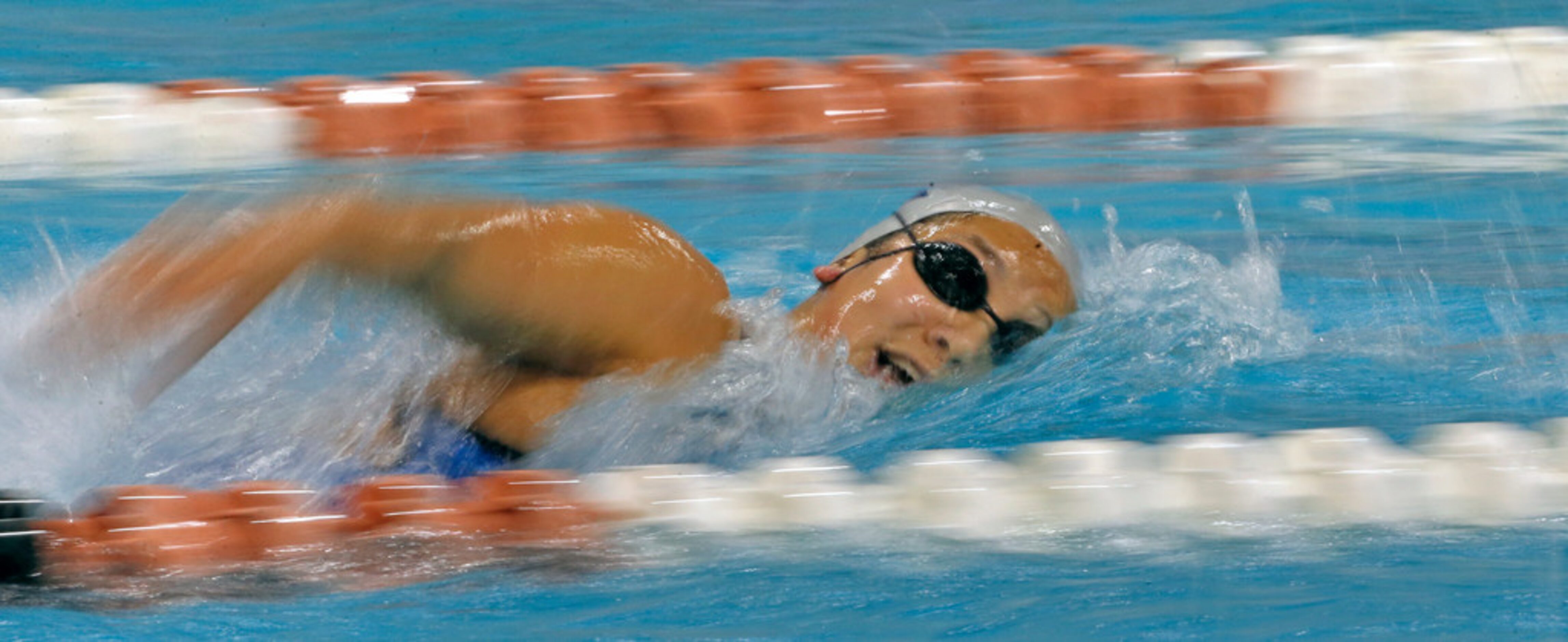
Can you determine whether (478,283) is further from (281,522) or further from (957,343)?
(957,343)

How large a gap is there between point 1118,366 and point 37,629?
161 centimetres

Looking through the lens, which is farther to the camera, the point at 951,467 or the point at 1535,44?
the point at 1535,44

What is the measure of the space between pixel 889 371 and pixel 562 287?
50 cm

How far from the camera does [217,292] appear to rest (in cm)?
175

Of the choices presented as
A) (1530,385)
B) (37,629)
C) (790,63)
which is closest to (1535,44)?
(1530,385)

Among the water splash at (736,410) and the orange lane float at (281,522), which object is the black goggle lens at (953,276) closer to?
the water splash at (736,410)

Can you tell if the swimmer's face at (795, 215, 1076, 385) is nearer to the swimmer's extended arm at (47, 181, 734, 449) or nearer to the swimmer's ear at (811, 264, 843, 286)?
the swimmer's ear at (811, 264, 843, 286)

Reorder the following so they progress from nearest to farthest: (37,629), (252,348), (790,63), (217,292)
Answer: (37,629)
(217,292)
(252,348)
(790,63)

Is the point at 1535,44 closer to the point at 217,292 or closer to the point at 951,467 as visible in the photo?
the point at 951,467

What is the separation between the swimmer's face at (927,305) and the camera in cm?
214

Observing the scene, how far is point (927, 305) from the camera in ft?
7.04

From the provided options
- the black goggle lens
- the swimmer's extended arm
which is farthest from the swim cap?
the swimmer's extended arm

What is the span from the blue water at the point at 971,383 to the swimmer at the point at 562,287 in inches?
2.5

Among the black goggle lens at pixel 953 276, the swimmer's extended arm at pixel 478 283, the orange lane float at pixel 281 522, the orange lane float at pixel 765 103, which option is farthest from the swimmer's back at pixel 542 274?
the orange lane float at pixel 765 103
